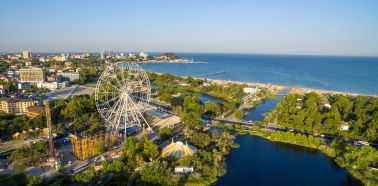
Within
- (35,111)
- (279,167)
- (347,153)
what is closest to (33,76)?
(35,111)

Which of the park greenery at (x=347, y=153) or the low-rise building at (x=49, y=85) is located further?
the low-rise building at (x=49, y=85)

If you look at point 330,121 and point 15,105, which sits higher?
point 330,121

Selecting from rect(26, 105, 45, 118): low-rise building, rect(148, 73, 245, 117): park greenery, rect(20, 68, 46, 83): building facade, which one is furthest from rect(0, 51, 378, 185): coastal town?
rect(20, 68, 46, 83): building facade

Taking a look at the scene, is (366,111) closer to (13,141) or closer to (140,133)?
(140,133)

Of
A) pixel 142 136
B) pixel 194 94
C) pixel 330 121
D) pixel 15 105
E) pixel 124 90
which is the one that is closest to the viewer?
pixel 124 90

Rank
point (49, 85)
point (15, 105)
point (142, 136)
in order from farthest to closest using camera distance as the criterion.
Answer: point (49, 85), point (15, 105), point (142, 136)

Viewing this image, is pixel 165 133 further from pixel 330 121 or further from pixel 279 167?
pixel 330 121

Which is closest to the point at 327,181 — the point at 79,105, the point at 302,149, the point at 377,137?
the point at 302,149

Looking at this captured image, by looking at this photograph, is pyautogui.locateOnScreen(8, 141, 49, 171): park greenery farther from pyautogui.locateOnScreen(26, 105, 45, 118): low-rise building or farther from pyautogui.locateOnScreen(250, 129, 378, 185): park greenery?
pyautogui.locateOnScreen(250, 129, 378, 185): park greenery

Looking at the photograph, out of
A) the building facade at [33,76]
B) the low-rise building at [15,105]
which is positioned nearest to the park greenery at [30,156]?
the low-rise building at [15,105]

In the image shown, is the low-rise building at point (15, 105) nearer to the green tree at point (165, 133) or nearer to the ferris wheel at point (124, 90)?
the ferris wheel at point (124, 90)

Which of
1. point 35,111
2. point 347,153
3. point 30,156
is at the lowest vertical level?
point 30,156
